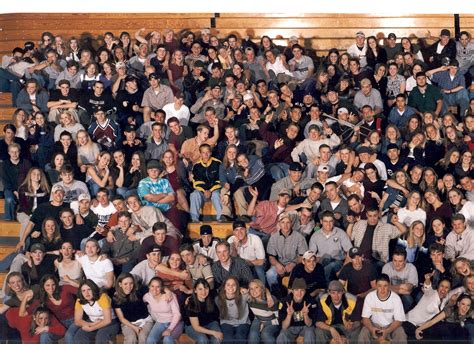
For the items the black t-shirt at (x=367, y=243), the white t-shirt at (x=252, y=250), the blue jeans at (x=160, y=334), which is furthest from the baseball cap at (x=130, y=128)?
the black t-shirt at (x=367, y=243)

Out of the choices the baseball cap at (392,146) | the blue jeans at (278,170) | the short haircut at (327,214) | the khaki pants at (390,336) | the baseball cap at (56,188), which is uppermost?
the baseball cap at (392,146)

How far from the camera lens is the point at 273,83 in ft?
52.4

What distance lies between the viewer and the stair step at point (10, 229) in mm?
13852

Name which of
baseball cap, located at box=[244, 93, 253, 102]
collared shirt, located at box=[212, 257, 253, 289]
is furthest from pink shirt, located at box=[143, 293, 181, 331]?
baseball cap, located at box=[244, 93, 253, 102]

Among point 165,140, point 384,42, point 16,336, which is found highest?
point 384,42

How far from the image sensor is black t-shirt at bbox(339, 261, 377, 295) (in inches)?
493

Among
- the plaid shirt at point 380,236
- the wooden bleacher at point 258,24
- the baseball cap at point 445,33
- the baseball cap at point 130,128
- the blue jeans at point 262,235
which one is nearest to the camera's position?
the plaid shirt at point 380,236

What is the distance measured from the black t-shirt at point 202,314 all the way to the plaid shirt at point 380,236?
1724mm

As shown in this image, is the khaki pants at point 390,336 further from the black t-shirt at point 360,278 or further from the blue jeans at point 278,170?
the blue jeans at point 278,170

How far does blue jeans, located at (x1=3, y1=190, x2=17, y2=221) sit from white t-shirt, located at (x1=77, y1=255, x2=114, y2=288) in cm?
164

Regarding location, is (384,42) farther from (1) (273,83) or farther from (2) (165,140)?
(2) (165,140)

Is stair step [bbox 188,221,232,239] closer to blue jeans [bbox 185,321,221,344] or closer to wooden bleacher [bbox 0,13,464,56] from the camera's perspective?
blue jeans [bbox 185,321,221,344]

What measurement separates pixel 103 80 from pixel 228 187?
2682 millimetres

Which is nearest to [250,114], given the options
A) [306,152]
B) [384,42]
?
[306,152]
